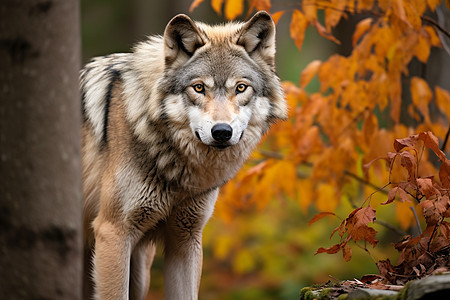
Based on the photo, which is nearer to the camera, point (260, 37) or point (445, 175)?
point (445, 175)

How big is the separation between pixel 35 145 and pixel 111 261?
6.51ft

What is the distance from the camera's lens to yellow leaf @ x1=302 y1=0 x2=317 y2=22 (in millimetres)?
4488

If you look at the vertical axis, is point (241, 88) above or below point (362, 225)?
above

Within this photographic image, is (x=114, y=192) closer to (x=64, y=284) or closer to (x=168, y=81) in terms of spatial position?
(x=168, y=81)

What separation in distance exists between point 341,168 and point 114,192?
86.2 inches

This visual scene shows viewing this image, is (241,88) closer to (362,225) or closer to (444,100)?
(362,225)

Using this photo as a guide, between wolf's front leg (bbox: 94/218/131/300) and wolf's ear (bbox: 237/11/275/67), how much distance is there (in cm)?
153

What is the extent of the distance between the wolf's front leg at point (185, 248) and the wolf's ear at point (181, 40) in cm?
102

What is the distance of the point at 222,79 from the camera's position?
3.63m

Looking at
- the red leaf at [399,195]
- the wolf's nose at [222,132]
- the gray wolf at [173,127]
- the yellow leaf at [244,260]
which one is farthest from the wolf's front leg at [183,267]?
the yellow leaf at [244,260]

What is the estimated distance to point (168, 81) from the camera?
371 centimetres

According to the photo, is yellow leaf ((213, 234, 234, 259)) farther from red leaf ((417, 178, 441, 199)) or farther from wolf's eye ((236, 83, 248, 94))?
red leaf ((417, 178, 441, 199))

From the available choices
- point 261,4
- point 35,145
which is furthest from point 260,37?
point 35,145

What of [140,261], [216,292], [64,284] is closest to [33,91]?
[64,284]
